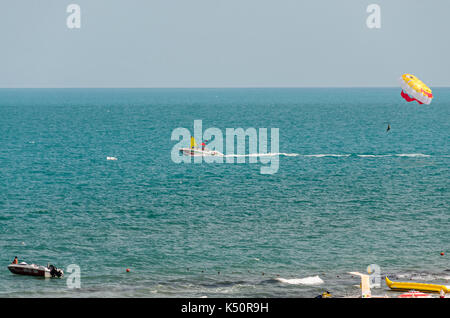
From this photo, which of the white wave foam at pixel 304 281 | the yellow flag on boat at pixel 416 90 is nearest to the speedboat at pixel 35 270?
the white wave foam at pixel 304 281

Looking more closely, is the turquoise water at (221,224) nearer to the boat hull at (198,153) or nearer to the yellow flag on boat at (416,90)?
the boat hull at (198,153)

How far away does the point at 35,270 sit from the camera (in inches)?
2274

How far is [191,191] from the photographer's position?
98.1m

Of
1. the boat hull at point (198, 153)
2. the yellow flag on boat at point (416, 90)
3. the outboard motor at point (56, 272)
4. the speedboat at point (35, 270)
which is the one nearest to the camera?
the outboard motor at point (56, 272)

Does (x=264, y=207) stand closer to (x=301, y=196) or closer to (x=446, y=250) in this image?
(x=301, y=196)

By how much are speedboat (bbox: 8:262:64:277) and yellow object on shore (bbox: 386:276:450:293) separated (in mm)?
29776

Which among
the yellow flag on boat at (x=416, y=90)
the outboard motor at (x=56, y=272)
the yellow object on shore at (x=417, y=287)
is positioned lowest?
the yellow object on shore at (x=417, y=287)

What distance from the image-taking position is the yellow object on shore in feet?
172

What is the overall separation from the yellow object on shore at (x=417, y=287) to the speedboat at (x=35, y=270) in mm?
29776

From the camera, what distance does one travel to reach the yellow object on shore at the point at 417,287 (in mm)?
52281

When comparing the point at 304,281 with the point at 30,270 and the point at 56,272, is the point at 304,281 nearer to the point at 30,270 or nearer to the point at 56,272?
the point at 56,272

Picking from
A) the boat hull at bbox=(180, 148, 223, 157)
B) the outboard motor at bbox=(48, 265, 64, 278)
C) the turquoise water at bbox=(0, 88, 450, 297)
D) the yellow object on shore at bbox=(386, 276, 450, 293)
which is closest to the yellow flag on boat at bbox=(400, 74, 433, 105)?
the turquoise water at bbox=(0, 88, 450, 297)

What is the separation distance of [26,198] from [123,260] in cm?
3484

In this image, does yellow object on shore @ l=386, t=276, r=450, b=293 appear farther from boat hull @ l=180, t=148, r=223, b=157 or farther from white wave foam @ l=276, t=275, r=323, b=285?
boat hull @ l=180, t=148, r=223, b=157
